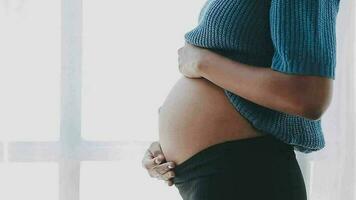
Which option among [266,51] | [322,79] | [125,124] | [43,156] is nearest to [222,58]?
[266,51]

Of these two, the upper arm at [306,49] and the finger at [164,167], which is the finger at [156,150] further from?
the upper arm at [306,49]

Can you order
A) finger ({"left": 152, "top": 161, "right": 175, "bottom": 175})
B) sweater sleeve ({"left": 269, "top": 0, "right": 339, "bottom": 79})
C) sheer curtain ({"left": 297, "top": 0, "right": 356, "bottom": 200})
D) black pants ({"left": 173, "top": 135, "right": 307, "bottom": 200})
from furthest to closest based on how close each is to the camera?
sheer curtain ({"left": 297, "top": 0, "right": 356, "bottom": 200})
finger ({"left": 152, "top": 161, "right": 175, "bottom": 175})
black pants ({"left": 173, "top": 135, "right": 307, "bottom": 200})
sweater sleeve ({"left": 269, "top": 0, "right": 339, "bottom": 79})

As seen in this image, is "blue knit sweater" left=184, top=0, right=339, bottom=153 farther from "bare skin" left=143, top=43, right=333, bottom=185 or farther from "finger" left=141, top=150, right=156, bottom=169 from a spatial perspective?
"finger" left=141, top=150, right=156, bottom=169

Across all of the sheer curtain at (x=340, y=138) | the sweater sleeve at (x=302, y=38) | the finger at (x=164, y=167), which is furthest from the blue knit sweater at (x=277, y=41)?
the sheer curtain at (x=340, y=138)

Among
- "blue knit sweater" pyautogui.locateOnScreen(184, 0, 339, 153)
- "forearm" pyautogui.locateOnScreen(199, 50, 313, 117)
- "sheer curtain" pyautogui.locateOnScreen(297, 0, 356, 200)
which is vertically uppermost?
"blue knit sweater" pyautogui.locateOnScreen(184, 0, 339, 153)

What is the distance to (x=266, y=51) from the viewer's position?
2.65 ft

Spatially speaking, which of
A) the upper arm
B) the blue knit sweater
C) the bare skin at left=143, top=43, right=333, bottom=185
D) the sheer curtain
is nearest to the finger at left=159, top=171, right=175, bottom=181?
the bare skin at left=143, top=43, right=333, bottom=185

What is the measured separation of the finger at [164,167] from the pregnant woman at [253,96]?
0.04 feet

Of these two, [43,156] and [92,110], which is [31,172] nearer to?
[43,156]

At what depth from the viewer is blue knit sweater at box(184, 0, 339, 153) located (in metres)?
0.71

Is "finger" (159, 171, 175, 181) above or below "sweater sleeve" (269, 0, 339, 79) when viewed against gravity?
below

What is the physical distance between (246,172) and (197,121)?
0.43ft

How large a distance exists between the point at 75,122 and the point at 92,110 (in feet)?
0.20

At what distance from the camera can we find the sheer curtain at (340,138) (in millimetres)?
1451
